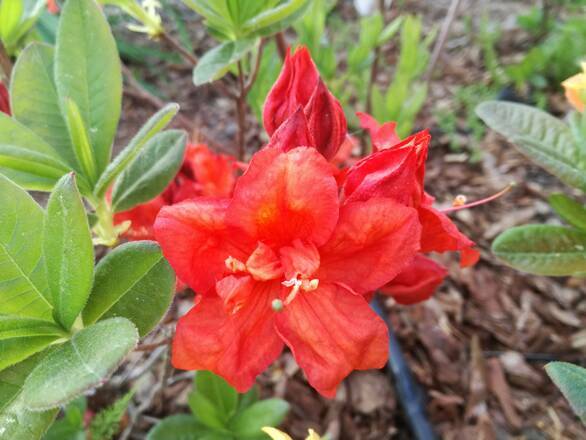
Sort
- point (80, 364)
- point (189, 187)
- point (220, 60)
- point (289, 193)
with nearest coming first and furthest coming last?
point (80, 364) → point (289, 193) → point (220, 60) → point (189, 187)

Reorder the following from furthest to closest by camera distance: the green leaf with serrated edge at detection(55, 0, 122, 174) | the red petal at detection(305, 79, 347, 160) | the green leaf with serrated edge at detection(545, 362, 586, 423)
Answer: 1. the green leaf with serrated edge at detection(55, 0, 122, 174)
2. the red petal at detection(305, 79, 347, 160)
3. the green leaf with serrated edge at detection(545, 362, 586, 423)

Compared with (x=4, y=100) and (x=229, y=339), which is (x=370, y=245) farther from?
(x=4, y=100)

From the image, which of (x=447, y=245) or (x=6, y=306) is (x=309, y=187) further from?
(x=6, y=306)

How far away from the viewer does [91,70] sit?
3.07ft

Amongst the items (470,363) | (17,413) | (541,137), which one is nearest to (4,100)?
(17,413)

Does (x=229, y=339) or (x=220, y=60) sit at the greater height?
(x=220, y=60)

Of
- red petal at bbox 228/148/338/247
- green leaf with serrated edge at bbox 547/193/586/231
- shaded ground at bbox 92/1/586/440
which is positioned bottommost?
shaded ground at bbox 92/1/586/440

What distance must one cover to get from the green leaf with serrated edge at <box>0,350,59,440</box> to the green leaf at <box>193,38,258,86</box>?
53 cm

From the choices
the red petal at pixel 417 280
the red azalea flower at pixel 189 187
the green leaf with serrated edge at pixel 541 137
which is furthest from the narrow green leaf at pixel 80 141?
the green leaf with serrated edge at pixel 541 137

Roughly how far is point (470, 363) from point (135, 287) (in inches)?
50.9

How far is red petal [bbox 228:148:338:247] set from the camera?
2.24ft

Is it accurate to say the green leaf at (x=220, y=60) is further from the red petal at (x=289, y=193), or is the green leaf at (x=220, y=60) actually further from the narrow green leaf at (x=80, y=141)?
the red petal at (x=289, y=193)

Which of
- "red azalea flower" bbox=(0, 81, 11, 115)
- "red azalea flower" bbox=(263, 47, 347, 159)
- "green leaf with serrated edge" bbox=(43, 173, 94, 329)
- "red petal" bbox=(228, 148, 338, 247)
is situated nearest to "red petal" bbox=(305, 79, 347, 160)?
"red azalea flower" bbox=(263, 47, 347, 159)

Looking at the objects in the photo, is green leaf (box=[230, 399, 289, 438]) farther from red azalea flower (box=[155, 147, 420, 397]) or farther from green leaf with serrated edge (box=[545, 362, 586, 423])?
green leaf with serrated edge (box=[545, 362, 586, 423])
